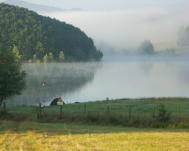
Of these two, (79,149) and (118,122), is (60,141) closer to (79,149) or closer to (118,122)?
(79,149)

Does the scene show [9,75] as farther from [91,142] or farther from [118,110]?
[91,142]

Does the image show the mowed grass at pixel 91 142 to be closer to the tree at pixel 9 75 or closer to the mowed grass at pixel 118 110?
the mowed grass at pixel 118 110

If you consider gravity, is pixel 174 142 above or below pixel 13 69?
below

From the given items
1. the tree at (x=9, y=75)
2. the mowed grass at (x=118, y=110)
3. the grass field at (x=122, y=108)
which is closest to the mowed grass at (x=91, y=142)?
the mowed grass at (x=118, y=110)

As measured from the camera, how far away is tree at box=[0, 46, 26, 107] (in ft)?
139

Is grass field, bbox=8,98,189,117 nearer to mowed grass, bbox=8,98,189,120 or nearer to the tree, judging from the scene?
mowed grass, bbox=8,98,189,120

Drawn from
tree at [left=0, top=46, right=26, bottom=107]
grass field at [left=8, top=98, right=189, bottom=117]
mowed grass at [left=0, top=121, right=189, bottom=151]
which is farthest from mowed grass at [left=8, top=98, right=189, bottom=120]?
mowed grass at [left=0, top=121, right=189, bottom=151]

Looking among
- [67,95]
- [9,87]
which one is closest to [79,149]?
[9,87]

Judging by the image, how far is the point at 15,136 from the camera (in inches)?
753

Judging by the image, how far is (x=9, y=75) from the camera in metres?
42.8

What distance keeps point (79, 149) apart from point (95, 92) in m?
66.3

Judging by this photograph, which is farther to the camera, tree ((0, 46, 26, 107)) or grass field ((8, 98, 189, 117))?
tree ((0, 46, 26, 107))

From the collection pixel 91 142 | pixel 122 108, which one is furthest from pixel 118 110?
pixel 91 142

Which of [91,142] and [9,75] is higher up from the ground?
[9,75]
